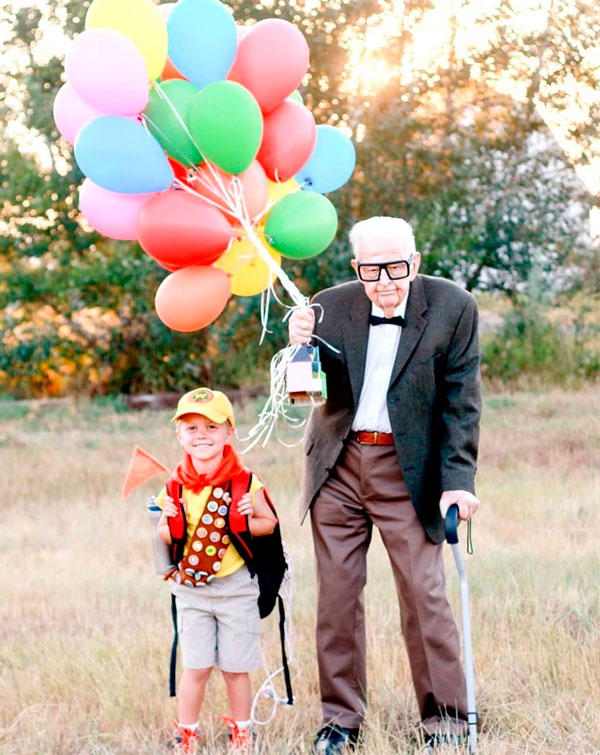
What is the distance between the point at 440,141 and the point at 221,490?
10161mm

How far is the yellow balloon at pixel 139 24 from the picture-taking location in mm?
3553

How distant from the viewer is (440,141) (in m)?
12.9

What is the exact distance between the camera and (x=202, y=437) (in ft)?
11.5

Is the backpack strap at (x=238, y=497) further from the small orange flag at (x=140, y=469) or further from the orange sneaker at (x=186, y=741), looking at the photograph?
the orange sneaker at (x=186, y=741)

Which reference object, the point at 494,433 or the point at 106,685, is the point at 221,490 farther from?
the point at 494,433

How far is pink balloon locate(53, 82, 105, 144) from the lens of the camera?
3.71m

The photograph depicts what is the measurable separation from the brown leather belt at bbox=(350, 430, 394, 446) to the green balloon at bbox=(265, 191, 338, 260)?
71 centimetres

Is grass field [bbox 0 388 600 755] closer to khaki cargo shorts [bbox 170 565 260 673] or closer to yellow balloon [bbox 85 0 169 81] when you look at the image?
khaki cargo shorts [bbox 170 565 260 673]

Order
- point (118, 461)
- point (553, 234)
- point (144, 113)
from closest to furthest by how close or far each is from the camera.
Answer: point (144, 113) → point (118, 461) → point (553, 234)

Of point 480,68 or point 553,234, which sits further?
point 553,234

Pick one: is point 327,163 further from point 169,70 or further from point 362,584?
point 362,584

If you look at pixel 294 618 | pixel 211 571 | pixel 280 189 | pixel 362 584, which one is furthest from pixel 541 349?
pixel 211 571

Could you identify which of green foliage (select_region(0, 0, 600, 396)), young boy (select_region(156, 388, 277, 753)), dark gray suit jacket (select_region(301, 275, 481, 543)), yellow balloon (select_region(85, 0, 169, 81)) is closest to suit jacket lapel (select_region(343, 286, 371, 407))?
dark gray suit jacket (select_region(301, 275, 481, 543))

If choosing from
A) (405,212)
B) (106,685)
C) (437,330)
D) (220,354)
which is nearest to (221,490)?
(437,330)
